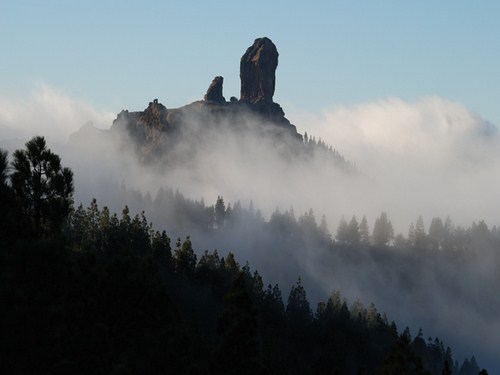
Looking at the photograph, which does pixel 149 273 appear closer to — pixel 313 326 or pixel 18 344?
pixel 18 344

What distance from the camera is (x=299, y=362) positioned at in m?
138

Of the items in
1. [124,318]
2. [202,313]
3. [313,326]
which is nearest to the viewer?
[124,318]

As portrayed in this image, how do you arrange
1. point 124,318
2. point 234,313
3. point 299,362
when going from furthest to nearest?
point 299,362 < point 234,313 < point 124,318

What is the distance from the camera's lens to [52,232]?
1304 inches

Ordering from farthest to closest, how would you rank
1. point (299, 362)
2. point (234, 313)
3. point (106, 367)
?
point (299, 362)
point (234, 313)
point (106, 367)

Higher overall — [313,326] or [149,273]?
[313,326]

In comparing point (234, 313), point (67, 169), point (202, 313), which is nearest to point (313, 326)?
point (202, 313)

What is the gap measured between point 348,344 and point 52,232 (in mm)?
130150

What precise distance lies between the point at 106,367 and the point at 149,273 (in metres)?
6.12

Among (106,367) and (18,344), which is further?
(106,367)

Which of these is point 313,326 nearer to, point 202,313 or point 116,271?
point 202,313

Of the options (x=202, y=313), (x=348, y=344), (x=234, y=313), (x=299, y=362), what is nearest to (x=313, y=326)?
(x=348, y=344)

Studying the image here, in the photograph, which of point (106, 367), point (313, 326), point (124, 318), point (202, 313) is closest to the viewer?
point (106, 367)

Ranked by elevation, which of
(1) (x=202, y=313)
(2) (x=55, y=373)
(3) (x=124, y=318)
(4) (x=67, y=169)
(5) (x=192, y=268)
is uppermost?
(5) (x=192, y=268)
